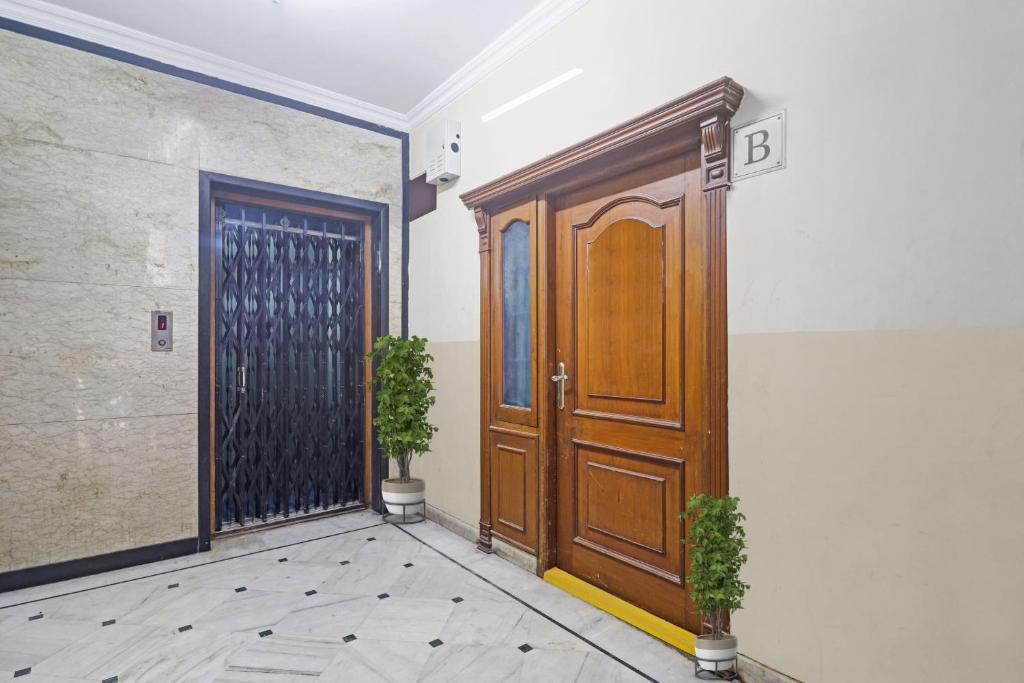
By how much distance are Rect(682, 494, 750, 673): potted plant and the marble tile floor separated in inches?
Result: 8.3

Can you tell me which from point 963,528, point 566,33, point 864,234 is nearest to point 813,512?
point 963,528

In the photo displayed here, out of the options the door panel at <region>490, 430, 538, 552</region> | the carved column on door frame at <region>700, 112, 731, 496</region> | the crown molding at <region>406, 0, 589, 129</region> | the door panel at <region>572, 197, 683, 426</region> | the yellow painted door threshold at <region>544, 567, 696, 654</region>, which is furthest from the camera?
the door panel at <region>490, 430, 538, 552</region>

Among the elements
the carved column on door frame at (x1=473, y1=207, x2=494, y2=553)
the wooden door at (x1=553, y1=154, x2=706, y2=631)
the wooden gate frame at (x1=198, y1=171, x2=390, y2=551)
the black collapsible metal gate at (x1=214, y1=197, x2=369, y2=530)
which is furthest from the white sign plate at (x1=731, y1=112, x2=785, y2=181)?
the black collapsible metal gate at (x1=214, y1=197, x2=369, y2=530)

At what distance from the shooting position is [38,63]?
118 inches

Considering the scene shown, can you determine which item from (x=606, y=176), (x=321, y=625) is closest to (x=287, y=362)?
(x=321, y=625)

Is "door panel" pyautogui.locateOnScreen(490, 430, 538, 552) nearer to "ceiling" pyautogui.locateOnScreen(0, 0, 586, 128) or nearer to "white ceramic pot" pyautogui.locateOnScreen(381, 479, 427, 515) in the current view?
"white ceramic pot" pyautogui.locateOnScreen(381, 479, 427, 515)

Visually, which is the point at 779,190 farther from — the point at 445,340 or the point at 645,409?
the point at 445,340

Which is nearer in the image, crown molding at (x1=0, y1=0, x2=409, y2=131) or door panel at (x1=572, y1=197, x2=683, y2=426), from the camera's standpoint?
door panel at (x1=572, y1=197, x2=683, y2=426)

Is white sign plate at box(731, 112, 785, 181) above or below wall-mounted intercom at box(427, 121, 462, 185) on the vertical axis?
below

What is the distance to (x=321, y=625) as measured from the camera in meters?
2.55

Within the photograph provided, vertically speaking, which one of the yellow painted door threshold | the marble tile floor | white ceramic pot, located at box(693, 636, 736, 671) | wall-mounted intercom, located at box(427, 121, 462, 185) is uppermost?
wall-mounted intercom, located at box(427, 121, 462, 185)

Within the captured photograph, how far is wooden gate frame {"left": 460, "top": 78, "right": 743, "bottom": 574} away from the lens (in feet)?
7.09

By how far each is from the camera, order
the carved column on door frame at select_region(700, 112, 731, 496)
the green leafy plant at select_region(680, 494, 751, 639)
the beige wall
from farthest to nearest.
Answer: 1. the carved column on door frame at select_region(700, 112, 731, 496)
2. the green leafy plant at select_region(680, 494, 751, 639)
3. the beige wall

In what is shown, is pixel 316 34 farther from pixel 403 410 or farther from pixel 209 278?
pixel 403 410
